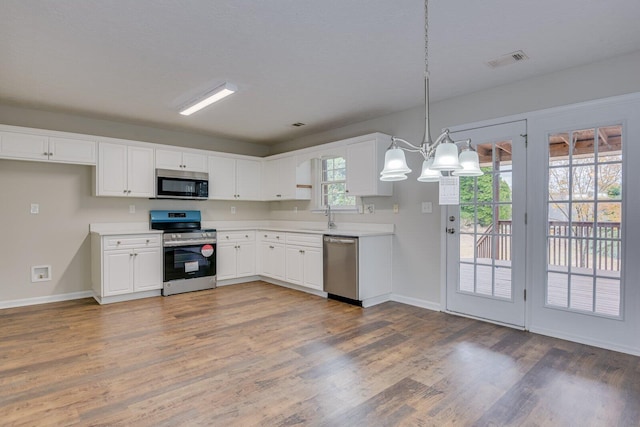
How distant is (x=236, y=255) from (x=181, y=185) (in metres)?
1.32

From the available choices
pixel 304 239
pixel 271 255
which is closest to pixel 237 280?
pixel 271 255

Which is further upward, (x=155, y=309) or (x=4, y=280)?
(x=4, y=280)

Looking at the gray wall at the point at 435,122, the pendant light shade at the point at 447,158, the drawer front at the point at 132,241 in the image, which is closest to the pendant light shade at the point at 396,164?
the pendant light shade at the point at 447,158

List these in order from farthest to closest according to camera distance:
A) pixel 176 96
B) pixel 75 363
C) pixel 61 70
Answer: pixel 176 96, pixel 61 70, pixel 75 363

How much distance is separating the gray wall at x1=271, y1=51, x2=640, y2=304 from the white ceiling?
137 millimetres

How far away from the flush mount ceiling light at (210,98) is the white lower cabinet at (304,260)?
6.82 ft

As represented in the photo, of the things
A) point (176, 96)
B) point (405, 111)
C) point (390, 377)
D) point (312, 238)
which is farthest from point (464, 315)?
point (176, 96)

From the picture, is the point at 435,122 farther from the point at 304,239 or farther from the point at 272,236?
the point at 272,236

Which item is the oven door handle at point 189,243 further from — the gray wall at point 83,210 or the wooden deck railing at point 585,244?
the wooden deck railing at point 585,244

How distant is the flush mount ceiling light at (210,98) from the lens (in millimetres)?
3455

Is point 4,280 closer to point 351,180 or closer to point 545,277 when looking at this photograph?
point 351,180

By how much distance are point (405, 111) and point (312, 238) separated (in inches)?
79.4

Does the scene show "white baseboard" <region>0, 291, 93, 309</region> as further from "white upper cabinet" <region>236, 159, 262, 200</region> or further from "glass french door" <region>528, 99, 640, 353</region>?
"glass french door" <region>528, 99, 640, 353</region>

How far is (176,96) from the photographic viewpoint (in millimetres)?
3812
